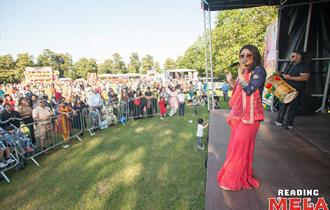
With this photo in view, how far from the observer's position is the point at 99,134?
8047 millimetres

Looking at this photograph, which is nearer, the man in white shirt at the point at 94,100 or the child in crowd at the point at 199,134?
the child in crowd at the point at 199,134

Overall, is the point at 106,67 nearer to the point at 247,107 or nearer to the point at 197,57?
the point at 197,57

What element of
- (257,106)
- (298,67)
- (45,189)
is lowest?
(45,189)

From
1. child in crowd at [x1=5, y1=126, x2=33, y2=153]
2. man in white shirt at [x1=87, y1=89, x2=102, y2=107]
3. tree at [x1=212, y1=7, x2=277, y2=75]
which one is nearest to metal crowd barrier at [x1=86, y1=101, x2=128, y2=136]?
man in white shirt at [x1=87, y1=89, x2=102, y2=107]

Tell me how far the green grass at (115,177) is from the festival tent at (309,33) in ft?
14.5

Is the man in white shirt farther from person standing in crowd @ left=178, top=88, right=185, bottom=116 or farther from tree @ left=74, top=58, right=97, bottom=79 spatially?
tree @ left=74, top=58, right=97, bottom=79

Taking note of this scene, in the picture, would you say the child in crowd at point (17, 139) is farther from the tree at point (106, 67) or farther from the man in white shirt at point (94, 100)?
the tree at point (106, 67)

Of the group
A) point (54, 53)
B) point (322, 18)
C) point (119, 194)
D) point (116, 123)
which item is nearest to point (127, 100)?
point (116, 123)

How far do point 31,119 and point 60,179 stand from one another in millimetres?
3733

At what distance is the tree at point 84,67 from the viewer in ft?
236

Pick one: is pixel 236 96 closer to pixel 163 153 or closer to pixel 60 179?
pixel 163 153

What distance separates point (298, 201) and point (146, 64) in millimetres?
80591

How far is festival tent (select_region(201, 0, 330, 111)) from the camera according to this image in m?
5.84

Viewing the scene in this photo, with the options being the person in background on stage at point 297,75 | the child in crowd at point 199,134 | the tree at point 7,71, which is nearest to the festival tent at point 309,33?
the person in background on stage at point 297,75
